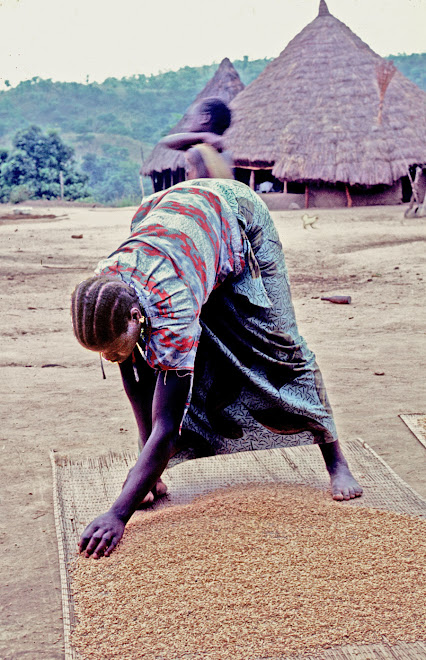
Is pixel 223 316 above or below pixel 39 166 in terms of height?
above

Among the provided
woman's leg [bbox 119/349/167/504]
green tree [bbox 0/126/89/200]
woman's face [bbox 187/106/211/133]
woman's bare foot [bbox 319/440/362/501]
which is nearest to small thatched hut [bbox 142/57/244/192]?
green tree [bbox 0/126/89/200]

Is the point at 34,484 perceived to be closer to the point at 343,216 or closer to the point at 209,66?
the point at 343,216

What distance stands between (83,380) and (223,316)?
188 cm

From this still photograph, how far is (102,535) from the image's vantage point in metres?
1.92

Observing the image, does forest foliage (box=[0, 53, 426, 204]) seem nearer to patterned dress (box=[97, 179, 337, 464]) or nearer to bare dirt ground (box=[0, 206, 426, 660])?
bare dirt ground (box=[0, 206, 426, 660])

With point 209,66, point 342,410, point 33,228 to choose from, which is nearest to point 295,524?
point 342,410

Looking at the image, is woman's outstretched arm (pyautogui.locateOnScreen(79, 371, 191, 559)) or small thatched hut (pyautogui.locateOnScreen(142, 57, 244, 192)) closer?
woman's outstretched arm (pyautogui.locateOnScreen(79, 371, 191, 559))

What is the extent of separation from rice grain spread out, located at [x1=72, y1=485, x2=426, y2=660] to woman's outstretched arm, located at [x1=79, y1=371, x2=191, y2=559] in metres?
0.15

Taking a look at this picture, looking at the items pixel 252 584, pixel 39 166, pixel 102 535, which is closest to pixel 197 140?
pixel 102 535

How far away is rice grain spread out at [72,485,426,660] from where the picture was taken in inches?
67.3

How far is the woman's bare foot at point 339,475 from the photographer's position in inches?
97.0

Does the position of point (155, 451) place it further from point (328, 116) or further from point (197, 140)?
point (328, 116)

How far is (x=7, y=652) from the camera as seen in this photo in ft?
5.64

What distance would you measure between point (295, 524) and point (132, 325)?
0.91m
